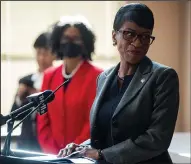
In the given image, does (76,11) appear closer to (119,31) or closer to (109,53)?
(109,53)

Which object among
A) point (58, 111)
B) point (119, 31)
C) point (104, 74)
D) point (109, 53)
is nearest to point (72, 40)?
point (58, 111)

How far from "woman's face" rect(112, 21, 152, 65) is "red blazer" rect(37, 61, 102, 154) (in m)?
0.85

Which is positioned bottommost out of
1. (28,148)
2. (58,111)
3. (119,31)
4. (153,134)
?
(28,148)

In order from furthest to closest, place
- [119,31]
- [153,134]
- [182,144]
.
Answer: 1. [182,144]
2. [119,31]
3. [153,134]

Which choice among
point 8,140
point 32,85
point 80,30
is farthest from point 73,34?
point 8,140

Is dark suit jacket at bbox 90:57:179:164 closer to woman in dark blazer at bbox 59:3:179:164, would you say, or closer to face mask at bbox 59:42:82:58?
woman in dark blazer at bbox 59:3:179:164

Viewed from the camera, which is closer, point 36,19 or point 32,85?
point 32,85

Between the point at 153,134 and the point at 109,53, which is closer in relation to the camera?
the point at 153,134

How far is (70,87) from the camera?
8.07 feet

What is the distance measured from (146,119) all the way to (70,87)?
1.07m

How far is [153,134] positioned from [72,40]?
1.22 meters

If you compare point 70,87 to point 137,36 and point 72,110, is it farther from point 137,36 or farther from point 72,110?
point 137,36

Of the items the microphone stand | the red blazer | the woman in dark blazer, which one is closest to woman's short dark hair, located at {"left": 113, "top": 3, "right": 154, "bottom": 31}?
the woman in dark blazer

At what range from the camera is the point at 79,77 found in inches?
97.6
